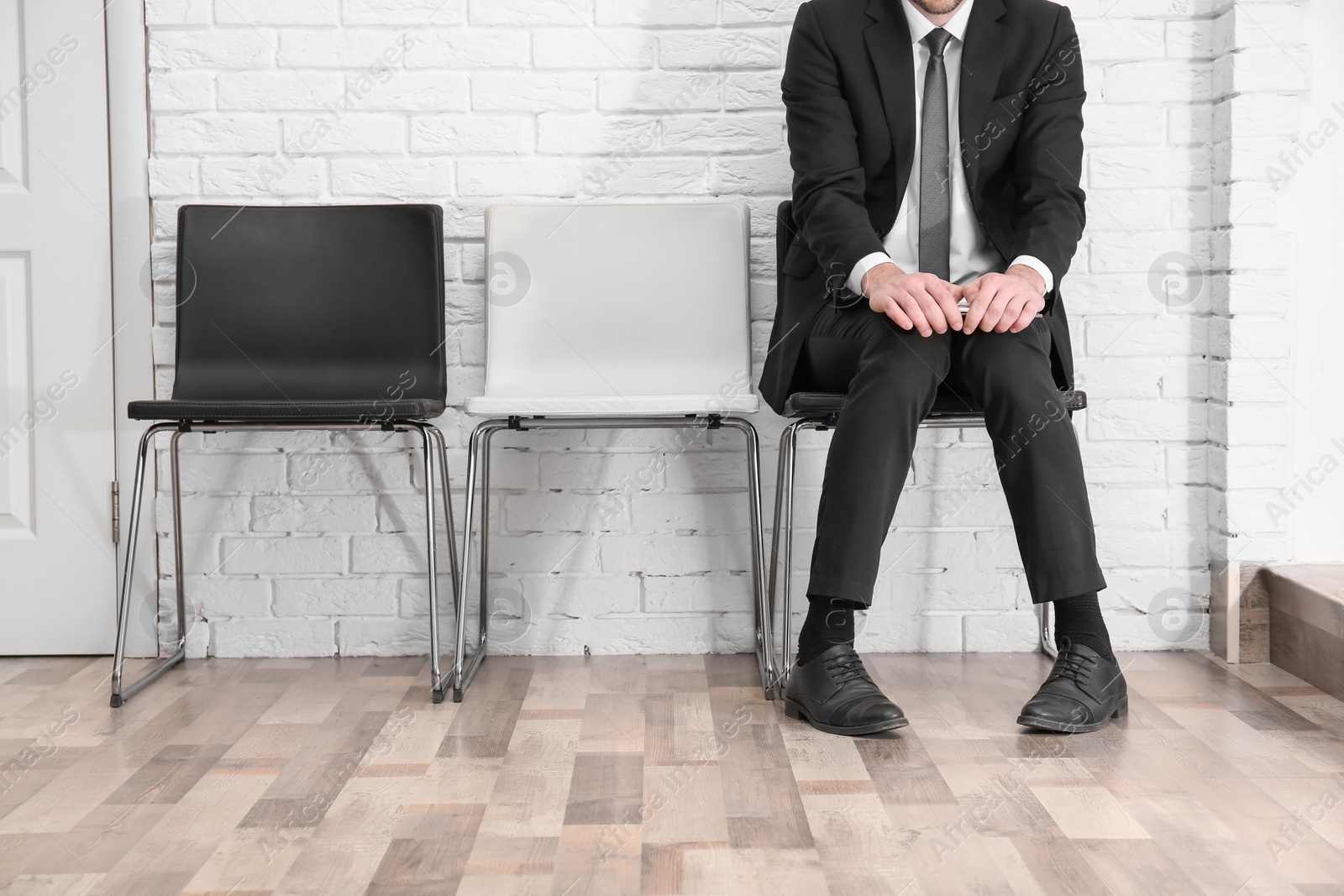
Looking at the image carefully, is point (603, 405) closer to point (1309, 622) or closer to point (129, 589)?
point (129, 589)

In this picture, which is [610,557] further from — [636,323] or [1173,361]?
[1173,361]

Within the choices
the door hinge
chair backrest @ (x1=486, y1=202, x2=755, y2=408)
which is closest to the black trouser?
chair backrest @ (x1=486, y1=202, x2=755, y2=408)

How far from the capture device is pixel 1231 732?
4.73ft

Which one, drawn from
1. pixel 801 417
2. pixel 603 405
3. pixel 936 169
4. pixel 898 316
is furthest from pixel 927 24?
pixel 603 405

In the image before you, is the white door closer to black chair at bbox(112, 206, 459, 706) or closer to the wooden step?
black chair at bbox(112, 206, 459, 706)

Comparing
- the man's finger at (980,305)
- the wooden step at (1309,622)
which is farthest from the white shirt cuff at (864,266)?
the wooden step at (1309,622)

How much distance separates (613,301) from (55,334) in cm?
101

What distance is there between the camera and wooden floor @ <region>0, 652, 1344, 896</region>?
1009mm

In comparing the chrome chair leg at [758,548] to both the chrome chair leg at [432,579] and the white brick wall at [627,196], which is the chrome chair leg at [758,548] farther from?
the chrome chair leg at [432,579]

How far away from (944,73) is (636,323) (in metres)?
0.65

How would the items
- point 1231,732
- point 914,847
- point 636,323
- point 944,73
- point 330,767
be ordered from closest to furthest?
point 914,847 < point 330,767 < point 1231,732 < point 944,73 < point 636,323

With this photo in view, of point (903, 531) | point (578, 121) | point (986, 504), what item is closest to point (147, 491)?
point (578, 121)

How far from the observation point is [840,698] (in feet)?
4.71

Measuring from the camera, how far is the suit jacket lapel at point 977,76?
1.68 meters
